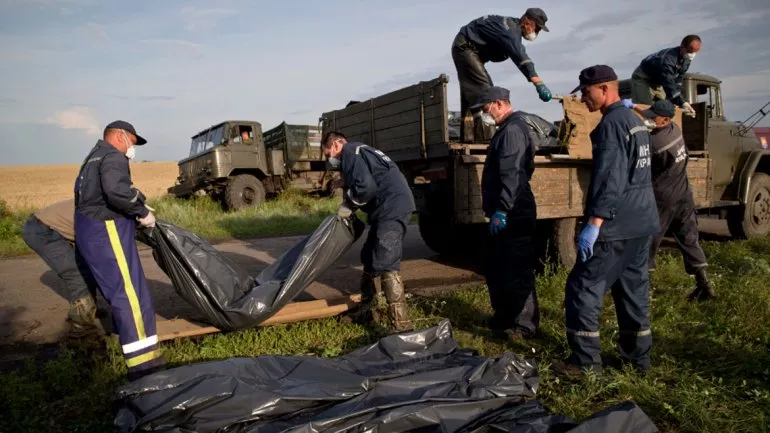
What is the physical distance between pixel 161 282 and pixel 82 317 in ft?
7.63

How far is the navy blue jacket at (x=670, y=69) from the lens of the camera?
6.30m

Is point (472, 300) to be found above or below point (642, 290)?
below

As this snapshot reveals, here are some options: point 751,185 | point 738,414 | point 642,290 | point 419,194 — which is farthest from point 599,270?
point 751,185

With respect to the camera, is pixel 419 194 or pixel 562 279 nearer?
pixel 562 279

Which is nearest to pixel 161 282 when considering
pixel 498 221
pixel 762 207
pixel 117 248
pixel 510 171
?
pixel 117 248

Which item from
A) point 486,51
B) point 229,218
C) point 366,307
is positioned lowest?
point 366,307

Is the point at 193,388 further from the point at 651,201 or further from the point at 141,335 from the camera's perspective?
the point at 651,201

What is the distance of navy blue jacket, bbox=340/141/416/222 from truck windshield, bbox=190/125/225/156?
35.9ft

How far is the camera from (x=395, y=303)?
13.5ft

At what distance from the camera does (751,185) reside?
8.02m

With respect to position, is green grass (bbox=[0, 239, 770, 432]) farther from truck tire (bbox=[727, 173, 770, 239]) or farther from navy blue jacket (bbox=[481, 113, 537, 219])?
truck tire (bbox=[727, 173, 770, 239])

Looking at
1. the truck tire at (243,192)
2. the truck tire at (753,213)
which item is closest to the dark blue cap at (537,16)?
the truck tire at (753,213)

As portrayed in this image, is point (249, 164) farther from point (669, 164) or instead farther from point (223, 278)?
point (669, 164)

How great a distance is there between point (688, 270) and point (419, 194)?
276cm
